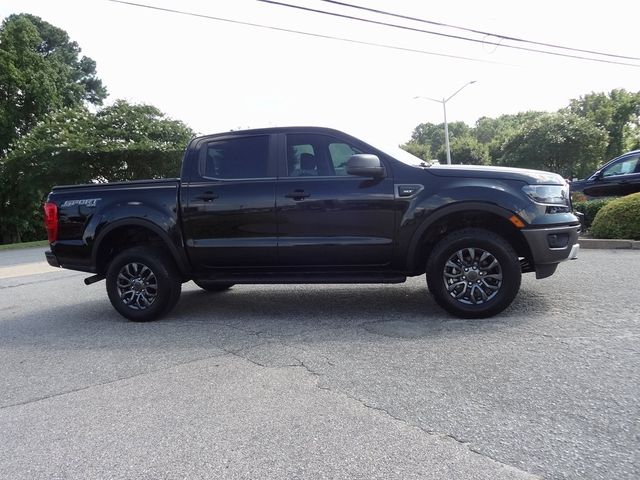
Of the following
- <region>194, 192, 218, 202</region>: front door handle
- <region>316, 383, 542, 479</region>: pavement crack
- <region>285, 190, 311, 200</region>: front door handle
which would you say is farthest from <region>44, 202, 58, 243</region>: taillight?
<region>316, 383, 542, 479</region>: pavement crack

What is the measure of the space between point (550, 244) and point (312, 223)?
7.67 feet

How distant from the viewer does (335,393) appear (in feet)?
11.1

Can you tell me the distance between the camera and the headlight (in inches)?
188

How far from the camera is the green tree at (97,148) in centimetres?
2362

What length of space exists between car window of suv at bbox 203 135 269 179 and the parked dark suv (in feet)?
34.3

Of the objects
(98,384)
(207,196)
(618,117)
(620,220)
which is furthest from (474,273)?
Result: (618,117)

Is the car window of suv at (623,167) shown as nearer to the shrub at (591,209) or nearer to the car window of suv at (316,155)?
the shrub at (591,209)

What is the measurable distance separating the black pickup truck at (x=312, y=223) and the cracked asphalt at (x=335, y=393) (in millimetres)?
484

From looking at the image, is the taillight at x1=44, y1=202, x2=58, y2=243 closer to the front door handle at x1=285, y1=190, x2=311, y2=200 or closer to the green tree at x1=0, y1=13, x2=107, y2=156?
the front door handle at x1=285, y1=190, x2=311, y2=200

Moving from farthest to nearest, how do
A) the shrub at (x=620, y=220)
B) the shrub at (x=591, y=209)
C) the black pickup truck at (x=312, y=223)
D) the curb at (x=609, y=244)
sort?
the shrub at (x=591, y=209) → the shrub at (x=620, y=220) → the curb at (x=609, y=244) → the black pickup truck at (x=312, y=223)

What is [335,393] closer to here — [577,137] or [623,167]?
[623,167]

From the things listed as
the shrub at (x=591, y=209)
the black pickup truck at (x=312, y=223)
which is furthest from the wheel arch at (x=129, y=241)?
the shrub at (x=591, y=209)

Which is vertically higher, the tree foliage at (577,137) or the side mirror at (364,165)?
the tree foliage at (577,137)

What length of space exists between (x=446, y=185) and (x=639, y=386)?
2388 mm
